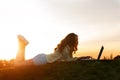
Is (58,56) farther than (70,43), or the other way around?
(70,43)

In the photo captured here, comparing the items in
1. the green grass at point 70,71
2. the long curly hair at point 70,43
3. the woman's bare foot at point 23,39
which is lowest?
the green grass at point 70,71

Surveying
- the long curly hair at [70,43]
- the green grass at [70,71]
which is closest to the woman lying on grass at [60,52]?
the long curly hair at [70,43]

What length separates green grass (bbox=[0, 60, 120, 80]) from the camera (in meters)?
13.2

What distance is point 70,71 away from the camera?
13.7 metres

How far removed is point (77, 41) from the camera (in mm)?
17578

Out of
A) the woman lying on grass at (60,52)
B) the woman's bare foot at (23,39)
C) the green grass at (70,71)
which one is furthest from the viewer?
the woman's bare foot at (23,39)

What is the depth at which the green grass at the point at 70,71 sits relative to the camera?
13.2 m

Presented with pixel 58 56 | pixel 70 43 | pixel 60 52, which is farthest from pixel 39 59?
pixel 70 43

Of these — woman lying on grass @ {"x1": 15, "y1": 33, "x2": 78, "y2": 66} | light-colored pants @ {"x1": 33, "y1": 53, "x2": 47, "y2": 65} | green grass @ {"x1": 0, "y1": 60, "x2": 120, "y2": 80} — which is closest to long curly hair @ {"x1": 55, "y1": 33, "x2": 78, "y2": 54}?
woman lying on grass @ {"x1": 15, "y1": 33, "x2": 78, "y2": 66}

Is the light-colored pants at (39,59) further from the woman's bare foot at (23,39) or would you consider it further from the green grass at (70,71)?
the green grass at (70,71)

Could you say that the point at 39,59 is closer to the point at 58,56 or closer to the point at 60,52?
the point at 58,56

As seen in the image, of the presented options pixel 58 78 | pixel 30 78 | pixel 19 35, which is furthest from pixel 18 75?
pixel 19 35

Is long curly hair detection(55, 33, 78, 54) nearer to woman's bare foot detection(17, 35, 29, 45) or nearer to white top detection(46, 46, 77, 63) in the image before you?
white top detection(46, 46, 77, 63)

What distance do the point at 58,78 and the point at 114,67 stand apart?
1881mm
